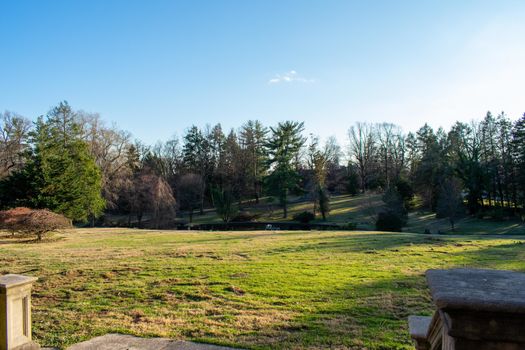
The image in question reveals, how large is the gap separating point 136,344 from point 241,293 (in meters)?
2.96

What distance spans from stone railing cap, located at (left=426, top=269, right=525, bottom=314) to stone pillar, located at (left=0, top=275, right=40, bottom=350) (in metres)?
4.58

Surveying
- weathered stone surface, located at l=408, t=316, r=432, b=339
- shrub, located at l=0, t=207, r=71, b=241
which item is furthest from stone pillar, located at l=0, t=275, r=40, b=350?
shrub, located at l=0, t=207, r=71, b=241

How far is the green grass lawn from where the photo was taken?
5.11 meters

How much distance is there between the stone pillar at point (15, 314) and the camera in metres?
4.18

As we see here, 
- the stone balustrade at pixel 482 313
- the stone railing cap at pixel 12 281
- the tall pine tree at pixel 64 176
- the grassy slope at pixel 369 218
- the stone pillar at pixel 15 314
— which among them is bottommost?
the grassy slope at pixel 369 218

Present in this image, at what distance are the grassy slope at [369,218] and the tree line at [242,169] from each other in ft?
5.65

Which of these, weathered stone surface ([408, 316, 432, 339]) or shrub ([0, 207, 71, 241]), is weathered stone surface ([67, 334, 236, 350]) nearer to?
weathered stone surface ([408, 316, 432, 339])

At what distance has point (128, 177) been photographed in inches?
1698

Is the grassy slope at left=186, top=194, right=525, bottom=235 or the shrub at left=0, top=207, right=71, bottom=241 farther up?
the shrub at left=0, top=207, right=71, bottom=241

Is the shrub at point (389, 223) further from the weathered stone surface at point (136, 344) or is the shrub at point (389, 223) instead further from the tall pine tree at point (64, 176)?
the weathered stone surface at point (136, 344)

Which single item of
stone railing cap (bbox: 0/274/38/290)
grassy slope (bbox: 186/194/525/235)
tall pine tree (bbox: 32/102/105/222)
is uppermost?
tall pine tree (bbox: 32/102/105/222)

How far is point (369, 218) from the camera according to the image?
39.2 meters

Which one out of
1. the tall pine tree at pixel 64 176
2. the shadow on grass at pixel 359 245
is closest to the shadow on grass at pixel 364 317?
the shadow on grass at pixel 359 245

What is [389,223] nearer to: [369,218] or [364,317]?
[369,218]
